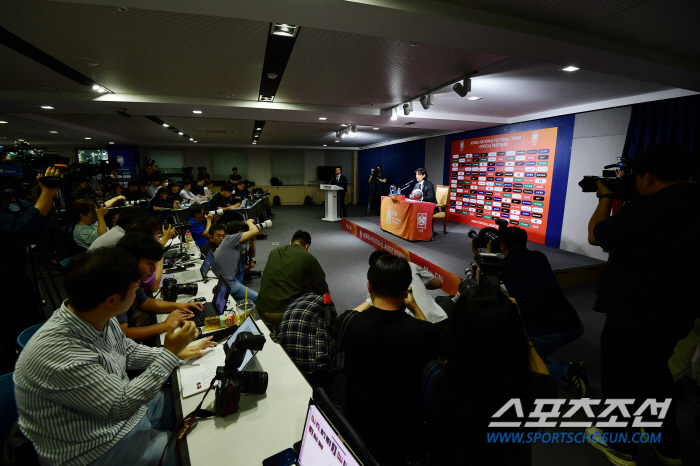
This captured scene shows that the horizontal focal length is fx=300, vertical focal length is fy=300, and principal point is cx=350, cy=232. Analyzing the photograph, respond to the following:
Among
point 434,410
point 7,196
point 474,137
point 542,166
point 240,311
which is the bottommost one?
point 240,311

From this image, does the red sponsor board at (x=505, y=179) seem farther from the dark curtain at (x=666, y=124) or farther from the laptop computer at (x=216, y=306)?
the laptop computer at (x=216, y=306)

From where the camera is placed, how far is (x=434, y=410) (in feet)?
3.13

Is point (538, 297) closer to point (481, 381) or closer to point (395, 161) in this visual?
point (481, 381)

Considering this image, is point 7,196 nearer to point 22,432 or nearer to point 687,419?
point 22,432

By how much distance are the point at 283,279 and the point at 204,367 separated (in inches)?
37.0

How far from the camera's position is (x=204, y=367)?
144cm

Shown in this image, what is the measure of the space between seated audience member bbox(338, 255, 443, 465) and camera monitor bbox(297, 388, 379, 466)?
14.1 inches

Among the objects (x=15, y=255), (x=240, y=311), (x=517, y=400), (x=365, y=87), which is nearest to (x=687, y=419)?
(x=517, y=400)

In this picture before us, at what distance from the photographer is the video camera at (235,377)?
1097 mm

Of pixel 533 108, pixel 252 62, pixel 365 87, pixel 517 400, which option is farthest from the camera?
pixel 533 108

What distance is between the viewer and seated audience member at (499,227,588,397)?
1888 millimetres

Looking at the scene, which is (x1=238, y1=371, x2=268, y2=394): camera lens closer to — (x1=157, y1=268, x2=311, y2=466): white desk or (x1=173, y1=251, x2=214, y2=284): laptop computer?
(x1=157, y1=268, x2=311, y2=466): white desk

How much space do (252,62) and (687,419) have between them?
4481mm

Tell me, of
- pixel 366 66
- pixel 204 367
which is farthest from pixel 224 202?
pixel 204 367
